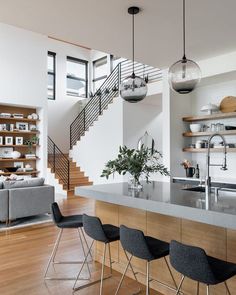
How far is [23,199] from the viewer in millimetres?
5551

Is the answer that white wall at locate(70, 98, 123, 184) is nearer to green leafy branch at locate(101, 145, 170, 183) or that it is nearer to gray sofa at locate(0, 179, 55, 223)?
gray sofa at locate(0, 179, 55, 223)

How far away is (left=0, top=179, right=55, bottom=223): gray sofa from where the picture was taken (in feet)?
17.6

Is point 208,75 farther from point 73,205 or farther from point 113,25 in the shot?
point 73,205

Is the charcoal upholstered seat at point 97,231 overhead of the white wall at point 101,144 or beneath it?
beneath

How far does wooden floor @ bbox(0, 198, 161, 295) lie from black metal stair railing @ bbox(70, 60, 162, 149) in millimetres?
5215

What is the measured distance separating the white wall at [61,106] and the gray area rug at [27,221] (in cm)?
565

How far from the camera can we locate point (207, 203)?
7.84 ft

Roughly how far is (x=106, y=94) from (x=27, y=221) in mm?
5325

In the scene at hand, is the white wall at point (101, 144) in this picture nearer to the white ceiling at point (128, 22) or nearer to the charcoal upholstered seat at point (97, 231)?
the white ceiling at point (128, 22)

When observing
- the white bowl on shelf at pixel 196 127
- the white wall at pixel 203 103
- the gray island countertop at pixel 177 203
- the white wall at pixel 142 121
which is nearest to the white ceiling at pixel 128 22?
the white wall at pixel 203 103

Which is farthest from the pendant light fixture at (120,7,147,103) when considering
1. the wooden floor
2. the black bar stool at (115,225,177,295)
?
the wooden floor

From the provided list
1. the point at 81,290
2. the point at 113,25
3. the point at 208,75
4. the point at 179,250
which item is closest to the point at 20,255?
the point at 81,290

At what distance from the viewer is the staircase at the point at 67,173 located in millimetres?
9316

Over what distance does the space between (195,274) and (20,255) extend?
2.78 meters
